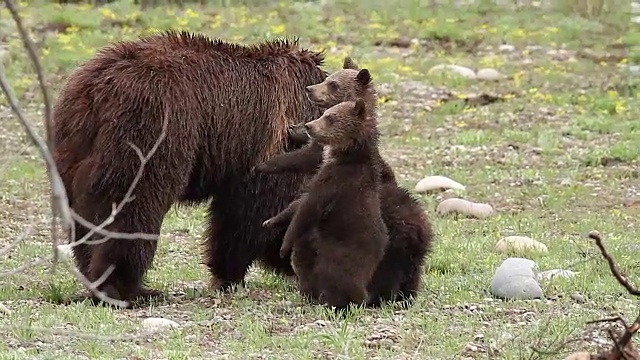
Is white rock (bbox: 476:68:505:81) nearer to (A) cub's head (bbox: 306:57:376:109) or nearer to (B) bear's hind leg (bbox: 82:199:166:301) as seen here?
(A) cub's head (bbox: 306:57:376:109)

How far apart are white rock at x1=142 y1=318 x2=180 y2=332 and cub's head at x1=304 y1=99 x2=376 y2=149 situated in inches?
52.9

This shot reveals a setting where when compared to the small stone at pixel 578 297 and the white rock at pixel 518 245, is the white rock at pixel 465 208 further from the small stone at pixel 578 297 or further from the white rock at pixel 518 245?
the small stone at pixel 578 297

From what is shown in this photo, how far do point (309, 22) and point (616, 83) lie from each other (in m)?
6.81

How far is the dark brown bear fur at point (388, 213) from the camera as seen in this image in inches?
279

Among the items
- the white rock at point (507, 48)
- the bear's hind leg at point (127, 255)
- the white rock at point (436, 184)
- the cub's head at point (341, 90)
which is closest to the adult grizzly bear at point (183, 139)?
the bear's hind leg at point (127, 255)

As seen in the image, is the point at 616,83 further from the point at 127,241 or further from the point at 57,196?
the point at 57,196

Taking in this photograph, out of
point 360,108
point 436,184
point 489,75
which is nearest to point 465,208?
point 436,184

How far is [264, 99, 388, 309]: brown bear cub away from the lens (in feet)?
21.9

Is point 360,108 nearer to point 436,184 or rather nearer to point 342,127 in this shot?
point 342,127

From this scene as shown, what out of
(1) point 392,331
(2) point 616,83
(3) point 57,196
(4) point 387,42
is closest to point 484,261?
(1) point 392,331

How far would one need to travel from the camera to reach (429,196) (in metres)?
11.9

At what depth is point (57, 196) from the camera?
116 inches

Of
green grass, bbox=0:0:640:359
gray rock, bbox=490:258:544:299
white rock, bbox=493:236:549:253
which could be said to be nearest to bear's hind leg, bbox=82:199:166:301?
green grass, bbox=0:0:640:359

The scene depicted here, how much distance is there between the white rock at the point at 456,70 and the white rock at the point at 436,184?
613cm
